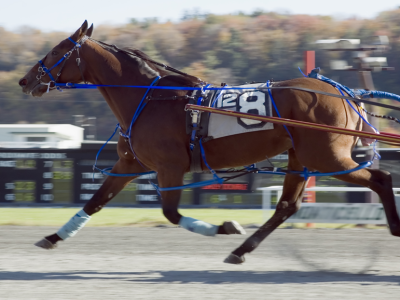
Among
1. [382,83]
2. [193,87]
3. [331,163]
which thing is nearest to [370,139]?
[331,163]

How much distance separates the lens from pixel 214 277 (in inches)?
191

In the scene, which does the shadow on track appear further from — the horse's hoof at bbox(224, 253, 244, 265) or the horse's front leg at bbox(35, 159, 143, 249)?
the horse's front leg at bbox(35, 159, 143, 249)

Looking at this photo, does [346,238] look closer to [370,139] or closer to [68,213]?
[370,139]

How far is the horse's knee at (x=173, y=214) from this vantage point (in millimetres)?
5133

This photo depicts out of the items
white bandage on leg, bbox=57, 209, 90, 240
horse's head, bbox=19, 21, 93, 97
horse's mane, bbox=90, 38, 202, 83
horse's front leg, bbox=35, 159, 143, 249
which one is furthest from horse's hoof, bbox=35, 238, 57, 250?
horse's mane, bbox=90, 38, 202, 83

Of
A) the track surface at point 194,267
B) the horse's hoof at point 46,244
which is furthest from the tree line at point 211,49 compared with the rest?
the horse's hoof at point 46,244

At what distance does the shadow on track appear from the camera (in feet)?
15.5

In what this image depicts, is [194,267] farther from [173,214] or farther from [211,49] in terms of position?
[211,49]

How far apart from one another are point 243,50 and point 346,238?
4383 cm

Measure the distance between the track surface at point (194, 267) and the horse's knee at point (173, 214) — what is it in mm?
437

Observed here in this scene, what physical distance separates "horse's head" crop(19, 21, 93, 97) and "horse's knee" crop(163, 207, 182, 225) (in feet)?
5.15

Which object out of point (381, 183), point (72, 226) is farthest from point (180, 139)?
point (381, 183)

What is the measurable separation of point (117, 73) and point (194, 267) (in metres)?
1.92

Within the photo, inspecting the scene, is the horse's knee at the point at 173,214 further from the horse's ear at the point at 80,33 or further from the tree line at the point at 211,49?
the tree line at the point at 211,49
